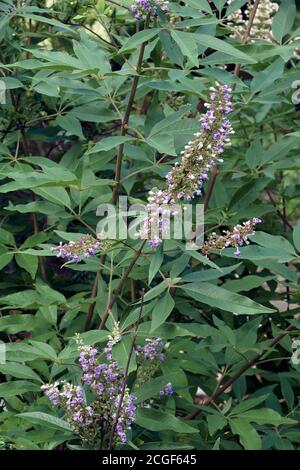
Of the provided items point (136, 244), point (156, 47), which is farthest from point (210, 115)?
point (156, 47)

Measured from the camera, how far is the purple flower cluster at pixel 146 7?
2490mm

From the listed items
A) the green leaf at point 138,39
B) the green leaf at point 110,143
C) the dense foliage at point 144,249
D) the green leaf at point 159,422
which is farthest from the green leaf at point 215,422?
the green leaf at point 138,39

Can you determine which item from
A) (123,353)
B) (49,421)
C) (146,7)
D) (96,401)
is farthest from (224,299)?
(146,7)

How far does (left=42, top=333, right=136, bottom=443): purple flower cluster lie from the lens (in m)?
2.36

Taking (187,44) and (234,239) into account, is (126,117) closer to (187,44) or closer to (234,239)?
(187,44)

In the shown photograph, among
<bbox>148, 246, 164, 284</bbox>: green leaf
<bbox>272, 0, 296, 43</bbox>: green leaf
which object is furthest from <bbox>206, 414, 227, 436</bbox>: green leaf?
<bbox>272, 0, 296, 43</bbox>: green leaf

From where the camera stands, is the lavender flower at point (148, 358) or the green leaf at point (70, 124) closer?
the lavender flower at point (148, 358)

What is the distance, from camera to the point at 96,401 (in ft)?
7.83

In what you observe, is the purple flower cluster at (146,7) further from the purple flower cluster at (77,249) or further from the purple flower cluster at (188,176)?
the purple flower cluster at (77,249)

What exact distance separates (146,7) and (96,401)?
3.49 ft

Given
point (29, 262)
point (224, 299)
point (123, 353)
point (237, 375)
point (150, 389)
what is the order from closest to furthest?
point (224, 299) < point (123, 353) < point (150, 389) < point (237, 375) < point (29, 262)

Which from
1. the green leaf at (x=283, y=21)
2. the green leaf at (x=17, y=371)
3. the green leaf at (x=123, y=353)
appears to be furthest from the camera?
the green leaf at (x=283, y=21)

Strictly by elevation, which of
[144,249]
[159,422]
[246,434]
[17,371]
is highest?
[144,249]

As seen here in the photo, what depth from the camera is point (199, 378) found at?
3.30m
